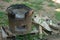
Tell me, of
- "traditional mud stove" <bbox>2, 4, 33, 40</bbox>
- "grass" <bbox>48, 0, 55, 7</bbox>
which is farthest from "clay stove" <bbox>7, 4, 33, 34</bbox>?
"grass" <bbox>48, 0, 55, 7</bbox>

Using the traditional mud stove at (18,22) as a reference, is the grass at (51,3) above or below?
above

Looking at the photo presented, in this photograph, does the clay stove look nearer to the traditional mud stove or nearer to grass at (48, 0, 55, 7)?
the traditional mud stove

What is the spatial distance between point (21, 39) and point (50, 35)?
780mm

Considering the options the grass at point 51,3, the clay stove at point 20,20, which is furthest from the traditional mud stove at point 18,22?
the grass at point 51,3

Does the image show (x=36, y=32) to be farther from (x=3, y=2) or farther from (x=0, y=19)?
(x=3, y=2)

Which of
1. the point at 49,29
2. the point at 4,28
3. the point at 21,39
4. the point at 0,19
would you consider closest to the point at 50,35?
the point at 49,29

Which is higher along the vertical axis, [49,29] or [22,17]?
[22,17]

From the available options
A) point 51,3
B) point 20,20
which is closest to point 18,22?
point 20,20

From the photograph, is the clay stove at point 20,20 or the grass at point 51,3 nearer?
the clay stove at point 20,20

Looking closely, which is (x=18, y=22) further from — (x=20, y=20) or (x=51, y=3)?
(x=51, y=3)

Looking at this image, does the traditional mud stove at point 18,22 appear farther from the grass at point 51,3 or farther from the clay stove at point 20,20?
the grass at point 51,3

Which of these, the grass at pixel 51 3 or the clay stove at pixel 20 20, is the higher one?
the grass at pixel 51 3

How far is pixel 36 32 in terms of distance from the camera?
5.14 meters

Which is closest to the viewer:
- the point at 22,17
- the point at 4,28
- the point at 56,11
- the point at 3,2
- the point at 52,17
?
the point at 22,17
